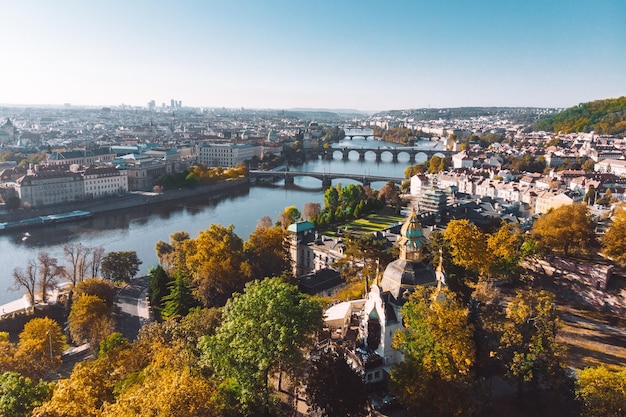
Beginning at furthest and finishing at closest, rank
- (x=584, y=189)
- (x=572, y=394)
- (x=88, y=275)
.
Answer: (x=584, y=189)
(x=88, y=275)
(x=572, y=394)

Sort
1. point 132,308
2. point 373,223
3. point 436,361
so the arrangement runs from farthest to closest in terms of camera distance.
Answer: point 373,223
point 132,308
point 436,361

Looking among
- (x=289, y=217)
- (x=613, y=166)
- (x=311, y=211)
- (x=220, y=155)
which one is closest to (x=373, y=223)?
(x=311, y=211)

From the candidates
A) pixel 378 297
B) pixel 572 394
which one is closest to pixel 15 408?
pixel 378 297

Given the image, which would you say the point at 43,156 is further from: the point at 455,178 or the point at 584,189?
the point at 584,189

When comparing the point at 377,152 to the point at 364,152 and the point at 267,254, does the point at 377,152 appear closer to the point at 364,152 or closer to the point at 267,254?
the point at 364,152

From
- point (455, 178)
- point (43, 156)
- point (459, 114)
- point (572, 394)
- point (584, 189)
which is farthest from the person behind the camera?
point (459, 114)

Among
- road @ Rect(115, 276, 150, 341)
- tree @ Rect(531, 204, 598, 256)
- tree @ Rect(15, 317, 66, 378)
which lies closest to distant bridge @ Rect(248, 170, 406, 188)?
tree @ Rect(531, 204, 598, 256)

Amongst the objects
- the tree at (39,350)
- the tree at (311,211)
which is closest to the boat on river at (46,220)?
the tree at (311,211)
